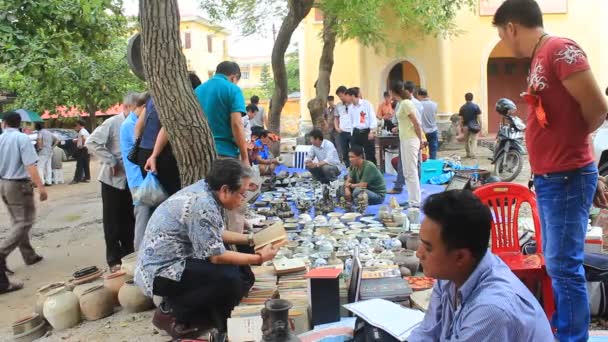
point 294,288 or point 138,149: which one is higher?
point 138,149

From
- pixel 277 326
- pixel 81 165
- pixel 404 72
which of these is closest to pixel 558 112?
pixel 277 326

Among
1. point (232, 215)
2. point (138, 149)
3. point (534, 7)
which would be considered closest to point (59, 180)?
point (138, 149)

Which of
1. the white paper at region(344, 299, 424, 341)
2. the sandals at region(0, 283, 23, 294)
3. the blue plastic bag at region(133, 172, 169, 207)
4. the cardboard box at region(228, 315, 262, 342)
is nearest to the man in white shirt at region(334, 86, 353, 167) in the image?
the blue plastic bag at region(133, 172, 169, 207)

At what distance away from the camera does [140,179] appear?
488cm

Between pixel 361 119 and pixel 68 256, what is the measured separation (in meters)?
5.54

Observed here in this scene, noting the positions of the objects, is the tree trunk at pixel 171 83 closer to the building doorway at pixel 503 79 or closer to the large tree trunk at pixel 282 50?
the large tree trunk at pixel 282 50

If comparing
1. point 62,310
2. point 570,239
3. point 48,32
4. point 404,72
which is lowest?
point 62,310

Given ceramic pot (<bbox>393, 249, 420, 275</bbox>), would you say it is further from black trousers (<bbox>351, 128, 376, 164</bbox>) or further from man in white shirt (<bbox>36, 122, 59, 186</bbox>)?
man in white shirt (<bbox>36, 122, 59, 186</bbox>)

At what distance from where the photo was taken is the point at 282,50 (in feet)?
39.8

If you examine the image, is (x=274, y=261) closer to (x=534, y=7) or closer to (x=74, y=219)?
(x=534, y=7)

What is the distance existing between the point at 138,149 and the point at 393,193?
4.65 meters

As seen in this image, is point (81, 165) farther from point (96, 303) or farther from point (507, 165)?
point (96, 303)

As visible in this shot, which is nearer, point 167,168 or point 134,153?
point 167,168

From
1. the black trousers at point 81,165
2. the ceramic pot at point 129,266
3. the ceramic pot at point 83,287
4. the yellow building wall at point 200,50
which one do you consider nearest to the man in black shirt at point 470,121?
the ceramic pot at point 129,266
